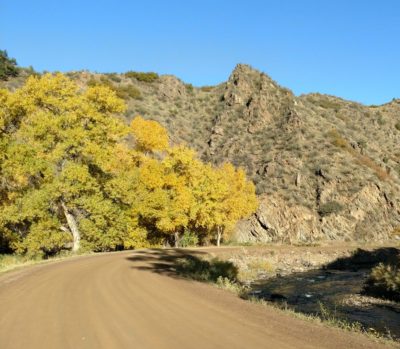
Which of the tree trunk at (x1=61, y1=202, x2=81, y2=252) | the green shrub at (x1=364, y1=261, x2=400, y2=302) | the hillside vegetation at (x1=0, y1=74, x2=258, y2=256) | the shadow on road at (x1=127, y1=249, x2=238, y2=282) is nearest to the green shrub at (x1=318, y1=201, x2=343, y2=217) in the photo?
the hillside vegetation at (x1=0, y1=74, x2=258, y2=256)

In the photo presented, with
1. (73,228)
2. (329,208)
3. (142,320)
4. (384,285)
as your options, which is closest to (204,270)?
(384,285)

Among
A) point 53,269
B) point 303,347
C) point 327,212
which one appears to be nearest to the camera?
point 303,347

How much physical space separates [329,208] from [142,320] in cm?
5859

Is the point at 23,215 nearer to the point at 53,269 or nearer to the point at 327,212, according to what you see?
the point at 53,269

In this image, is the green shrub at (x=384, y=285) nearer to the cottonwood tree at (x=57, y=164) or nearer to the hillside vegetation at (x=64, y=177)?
the hillside vegetation at (x=64, y=177)

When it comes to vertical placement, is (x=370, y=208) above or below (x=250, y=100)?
below

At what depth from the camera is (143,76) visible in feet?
349

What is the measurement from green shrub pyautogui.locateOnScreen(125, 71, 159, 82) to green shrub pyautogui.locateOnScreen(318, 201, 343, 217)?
6099cm

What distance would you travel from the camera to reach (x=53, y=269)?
19.2m

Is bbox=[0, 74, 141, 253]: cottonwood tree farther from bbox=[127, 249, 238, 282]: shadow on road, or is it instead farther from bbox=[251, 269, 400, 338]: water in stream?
bbox=[251, 269, 400, 338]: water in stream

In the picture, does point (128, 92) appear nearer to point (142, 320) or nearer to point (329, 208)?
point (329, 208)

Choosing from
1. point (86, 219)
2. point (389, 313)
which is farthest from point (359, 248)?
point (86, 219)

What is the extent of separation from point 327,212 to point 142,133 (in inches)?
1282

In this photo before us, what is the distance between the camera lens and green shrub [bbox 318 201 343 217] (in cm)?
6366
